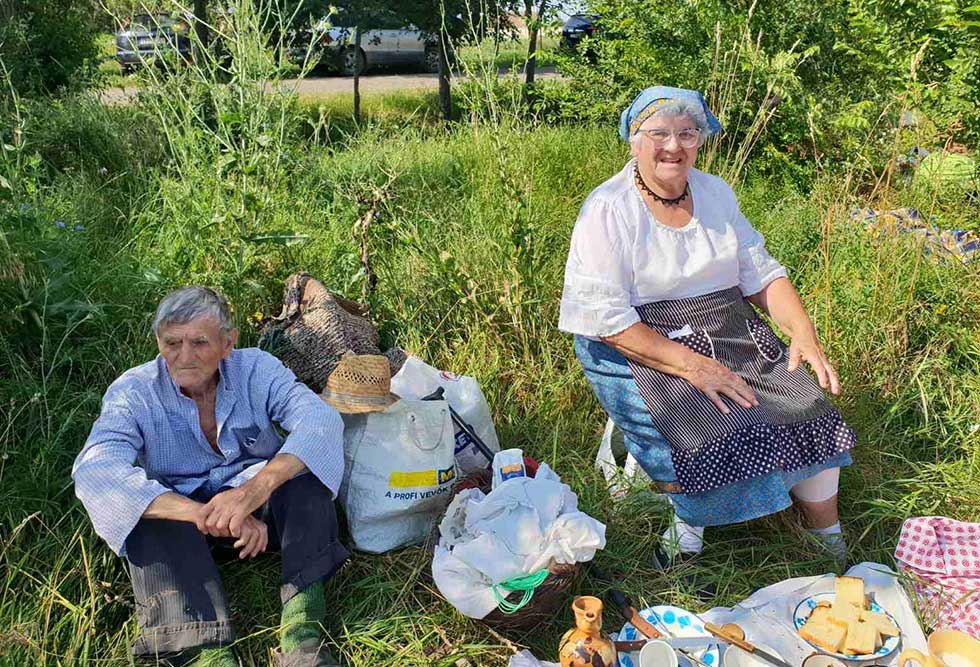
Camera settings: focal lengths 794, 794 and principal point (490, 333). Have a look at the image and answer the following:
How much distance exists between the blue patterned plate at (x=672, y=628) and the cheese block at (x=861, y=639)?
393mm

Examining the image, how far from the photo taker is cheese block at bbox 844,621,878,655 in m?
2.34

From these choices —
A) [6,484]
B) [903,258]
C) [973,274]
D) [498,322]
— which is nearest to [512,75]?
[498,322]

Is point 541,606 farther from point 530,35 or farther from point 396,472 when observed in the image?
point 530,35

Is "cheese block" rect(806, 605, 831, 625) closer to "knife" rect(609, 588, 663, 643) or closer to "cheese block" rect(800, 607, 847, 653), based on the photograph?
"cheese block" rect(800, 607, 847, 653)

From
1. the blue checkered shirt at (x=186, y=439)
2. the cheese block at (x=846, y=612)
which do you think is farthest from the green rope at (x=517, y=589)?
the cheese block at (x=846, y=612)

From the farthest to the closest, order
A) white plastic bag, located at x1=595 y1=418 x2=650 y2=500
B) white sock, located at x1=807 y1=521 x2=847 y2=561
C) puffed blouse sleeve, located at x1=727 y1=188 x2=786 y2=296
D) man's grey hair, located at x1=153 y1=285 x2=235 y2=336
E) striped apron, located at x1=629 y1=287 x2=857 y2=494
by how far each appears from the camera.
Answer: white plastic bag, located at x1=595 y1=418 x2=650 y2=500 < puffed blouse sleeve, located at x1=727 y1=188 x2=786 y2=296 < white sock, located at x1=807 y1=521 x2=847 y2=561 < striped apron, located at x1=629 y1=287 x2=857 y2=494 < man's grey hair, located at x1=153 y1=285 x2=235 y2=336

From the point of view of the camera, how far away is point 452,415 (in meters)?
3.09

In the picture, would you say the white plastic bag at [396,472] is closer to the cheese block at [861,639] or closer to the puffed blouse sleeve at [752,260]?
the puffed blouse sleeve at [752,260]

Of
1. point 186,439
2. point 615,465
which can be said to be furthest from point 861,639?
point 186,439

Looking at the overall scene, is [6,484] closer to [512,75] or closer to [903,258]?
A: [512,75]

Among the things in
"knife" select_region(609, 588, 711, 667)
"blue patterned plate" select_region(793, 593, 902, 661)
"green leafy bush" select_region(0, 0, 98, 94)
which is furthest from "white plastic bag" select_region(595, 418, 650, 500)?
"green leafy bush" select_region(0, 0, 98, 94)

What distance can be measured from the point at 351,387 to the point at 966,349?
2844 millimetres

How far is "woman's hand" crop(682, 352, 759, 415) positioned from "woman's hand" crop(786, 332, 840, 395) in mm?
242

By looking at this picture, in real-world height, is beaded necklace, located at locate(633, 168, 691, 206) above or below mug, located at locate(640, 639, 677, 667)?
above
